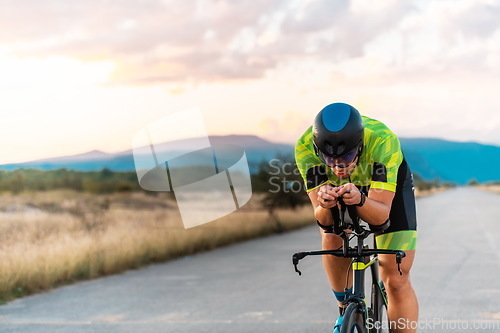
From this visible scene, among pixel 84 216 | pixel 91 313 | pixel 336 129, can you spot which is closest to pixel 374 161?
pixel 336 129

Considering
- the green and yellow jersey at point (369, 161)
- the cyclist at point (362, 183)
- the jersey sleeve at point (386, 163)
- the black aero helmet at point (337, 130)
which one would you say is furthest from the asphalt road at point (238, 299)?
the black aero helmet at point (337, 130)

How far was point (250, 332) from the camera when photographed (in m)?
6.80

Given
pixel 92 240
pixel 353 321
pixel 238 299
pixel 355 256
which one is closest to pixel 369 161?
pixel 355 256

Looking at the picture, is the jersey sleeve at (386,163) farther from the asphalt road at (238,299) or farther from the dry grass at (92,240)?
the dry grass at (92,240)

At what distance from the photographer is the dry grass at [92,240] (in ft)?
34.4

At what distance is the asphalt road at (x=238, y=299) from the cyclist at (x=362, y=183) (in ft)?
7.17

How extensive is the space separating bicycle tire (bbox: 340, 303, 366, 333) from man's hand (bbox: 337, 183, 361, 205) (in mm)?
655

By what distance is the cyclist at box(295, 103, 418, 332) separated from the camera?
148 inches

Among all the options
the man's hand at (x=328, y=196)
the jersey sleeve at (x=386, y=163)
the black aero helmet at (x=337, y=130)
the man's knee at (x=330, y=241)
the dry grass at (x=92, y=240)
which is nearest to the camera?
the man's hand at (x=328, y=196)

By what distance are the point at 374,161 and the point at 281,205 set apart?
19.5 meters

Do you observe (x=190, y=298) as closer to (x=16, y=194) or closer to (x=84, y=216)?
(x=84, y=216)

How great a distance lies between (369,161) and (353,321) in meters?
1.01

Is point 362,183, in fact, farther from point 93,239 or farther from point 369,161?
point 93,239

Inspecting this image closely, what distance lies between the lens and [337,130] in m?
3.73
